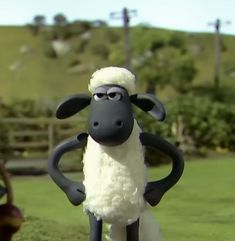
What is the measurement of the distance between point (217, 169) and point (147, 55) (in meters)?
38.2

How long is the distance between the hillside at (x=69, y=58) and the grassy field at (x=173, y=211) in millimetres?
41653

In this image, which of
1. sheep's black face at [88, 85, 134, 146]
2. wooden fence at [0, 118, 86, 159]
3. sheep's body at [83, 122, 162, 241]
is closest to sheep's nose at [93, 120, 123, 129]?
sheep's black face at [88, 85, 134, 146]

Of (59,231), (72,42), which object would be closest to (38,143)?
(59,231)

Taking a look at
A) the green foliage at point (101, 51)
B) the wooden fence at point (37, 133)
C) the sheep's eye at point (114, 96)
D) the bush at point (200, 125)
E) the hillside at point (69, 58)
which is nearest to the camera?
the sheep's eye at point (114, 96)

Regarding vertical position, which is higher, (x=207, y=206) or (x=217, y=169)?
(x=207, y=206)

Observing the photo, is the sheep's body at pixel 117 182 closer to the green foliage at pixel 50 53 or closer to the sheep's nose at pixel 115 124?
the sheep's nose at pixel 115 124

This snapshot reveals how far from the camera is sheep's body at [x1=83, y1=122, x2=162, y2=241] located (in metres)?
5.80

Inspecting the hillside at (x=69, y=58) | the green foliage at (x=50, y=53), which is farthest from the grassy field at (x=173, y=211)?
the green foliage at (x=50, y=53)

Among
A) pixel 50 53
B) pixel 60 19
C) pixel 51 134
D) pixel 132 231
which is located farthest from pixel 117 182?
pixel 60 19

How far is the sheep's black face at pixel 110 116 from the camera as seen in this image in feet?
18.9

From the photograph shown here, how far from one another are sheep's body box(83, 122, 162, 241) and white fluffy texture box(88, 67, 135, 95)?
352 mm

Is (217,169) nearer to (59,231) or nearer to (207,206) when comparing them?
(207,206)

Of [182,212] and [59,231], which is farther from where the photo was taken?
[182,212]

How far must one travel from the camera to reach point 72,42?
7956 cm
